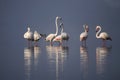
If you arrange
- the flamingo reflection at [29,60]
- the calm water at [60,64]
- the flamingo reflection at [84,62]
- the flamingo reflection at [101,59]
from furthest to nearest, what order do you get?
the flamingo reflection at [101,59], the flamingo reflection at [29,60], the flamingo reflection at [84,62], the calm water at [60,64]

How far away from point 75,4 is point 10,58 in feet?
109

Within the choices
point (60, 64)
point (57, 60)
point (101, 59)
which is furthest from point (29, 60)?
point (101, 59)

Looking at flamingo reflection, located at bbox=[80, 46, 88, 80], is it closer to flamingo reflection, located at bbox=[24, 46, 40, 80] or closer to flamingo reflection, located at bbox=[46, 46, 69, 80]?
flamingo reflection, located at bbox=[46, 46, 69, 80]

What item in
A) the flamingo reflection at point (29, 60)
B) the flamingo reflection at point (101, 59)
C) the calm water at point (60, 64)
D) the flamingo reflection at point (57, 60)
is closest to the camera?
the calm water at point (60, 64)

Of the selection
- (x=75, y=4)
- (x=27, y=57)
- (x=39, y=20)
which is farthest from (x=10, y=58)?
(x=75, y=4)

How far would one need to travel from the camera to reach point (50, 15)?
159 ft

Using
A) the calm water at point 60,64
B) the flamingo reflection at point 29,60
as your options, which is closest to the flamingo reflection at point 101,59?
the calm water at point 60,64

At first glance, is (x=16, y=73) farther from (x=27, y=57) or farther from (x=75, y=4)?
(x=75, y=4)

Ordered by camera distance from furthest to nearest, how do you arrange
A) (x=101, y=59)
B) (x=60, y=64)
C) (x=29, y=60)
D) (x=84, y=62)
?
(x=101, y=59) → (x=29, y=60) → (x=84, y=62) → (x=60, y=64)

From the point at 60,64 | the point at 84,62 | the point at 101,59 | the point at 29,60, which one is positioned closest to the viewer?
the point at 60,64

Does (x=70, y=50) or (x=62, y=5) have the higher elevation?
(x=62, y=5)

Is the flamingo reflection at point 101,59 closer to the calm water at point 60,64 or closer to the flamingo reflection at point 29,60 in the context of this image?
the calm water at point 60,64

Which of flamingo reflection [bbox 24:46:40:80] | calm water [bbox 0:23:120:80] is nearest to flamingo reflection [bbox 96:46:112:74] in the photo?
calm water [bbox 0:23:120:80]

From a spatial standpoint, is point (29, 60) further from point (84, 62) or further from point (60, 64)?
point (84, 62)
